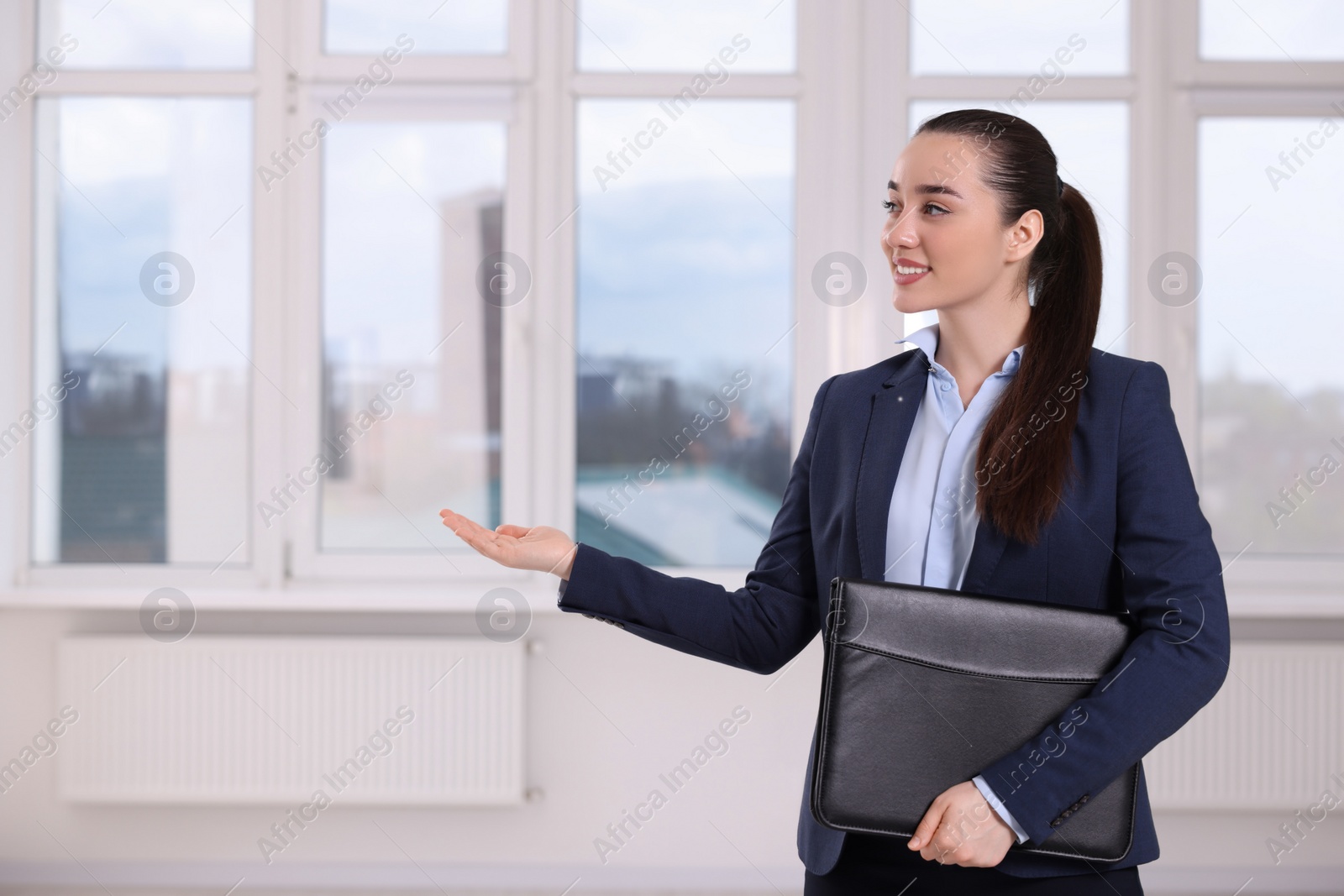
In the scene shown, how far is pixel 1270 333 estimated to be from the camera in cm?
287

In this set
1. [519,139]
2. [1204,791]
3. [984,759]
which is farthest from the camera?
[519,139]

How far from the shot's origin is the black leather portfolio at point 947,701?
852 mm

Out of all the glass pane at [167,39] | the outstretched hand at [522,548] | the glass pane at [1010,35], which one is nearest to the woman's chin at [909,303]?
the outstretched hand at [522,548]

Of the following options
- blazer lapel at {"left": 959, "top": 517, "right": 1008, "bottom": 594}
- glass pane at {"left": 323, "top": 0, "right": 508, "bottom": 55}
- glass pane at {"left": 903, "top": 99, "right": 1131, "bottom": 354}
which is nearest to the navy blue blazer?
blazer lapel at {"left": 959, "top": 517, "right": 1008, "bottom": 594}

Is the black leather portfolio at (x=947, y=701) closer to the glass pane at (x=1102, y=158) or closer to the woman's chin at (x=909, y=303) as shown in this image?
the woman's chin at (x=909, y=303)

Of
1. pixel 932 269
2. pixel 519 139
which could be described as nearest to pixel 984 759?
pixel 932 269

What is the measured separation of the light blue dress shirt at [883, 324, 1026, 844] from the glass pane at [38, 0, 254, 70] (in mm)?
2659

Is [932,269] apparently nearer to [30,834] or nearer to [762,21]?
[762,21]

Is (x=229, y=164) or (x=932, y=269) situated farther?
(x=229, y=164)

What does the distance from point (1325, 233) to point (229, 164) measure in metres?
3.23

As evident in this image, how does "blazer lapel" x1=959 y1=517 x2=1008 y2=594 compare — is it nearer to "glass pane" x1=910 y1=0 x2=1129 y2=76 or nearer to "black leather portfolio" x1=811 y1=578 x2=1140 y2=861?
"black leather portfolio" x1=811 y1=578 x2=1140 y2=861

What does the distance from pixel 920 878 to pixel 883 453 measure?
430 millimetres

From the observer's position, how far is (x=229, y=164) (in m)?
2.91

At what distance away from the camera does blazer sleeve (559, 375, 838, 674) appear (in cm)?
110
